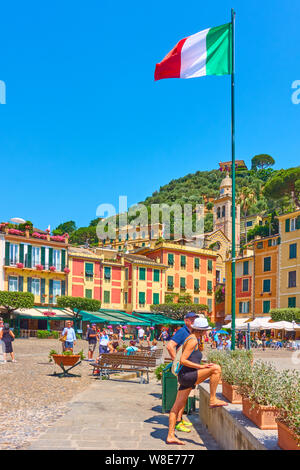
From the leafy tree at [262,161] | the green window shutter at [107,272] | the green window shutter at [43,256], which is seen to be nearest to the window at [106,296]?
the green window shutter at [107,272]

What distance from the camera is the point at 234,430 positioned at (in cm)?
522

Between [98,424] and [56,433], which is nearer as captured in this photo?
[56,433]

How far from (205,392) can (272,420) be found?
9.67ft

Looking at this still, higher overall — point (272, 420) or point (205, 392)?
point (272, 420)

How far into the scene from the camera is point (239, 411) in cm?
559

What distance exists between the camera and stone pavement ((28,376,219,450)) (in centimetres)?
604

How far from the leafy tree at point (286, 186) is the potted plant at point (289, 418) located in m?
61.5

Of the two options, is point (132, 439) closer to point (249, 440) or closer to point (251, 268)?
point (249, 440)

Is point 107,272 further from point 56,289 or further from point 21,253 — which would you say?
point 21,253

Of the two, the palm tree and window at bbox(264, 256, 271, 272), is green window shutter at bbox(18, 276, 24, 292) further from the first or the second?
the palm tree

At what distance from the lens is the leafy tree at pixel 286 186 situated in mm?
64431

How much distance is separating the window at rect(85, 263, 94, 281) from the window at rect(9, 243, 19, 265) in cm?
799
